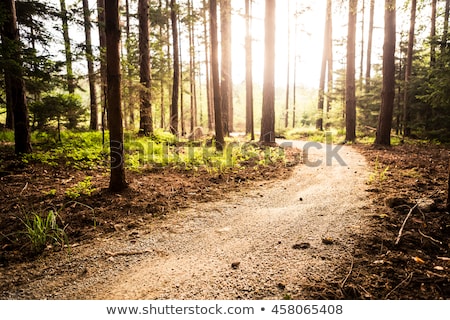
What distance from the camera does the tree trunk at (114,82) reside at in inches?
200

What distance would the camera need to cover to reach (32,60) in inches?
252

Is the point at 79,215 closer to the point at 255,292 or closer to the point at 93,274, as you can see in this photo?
the point at 93,274

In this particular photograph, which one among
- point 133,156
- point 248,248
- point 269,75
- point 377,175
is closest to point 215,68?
point 269,75

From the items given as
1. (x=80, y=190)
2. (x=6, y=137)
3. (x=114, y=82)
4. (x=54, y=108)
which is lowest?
(x=80, y=190)

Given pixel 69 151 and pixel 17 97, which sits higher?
pixel 17 97

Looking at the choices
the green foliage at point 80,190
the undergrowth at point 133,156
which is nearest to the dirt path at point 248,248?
the green foliage at point 80,190

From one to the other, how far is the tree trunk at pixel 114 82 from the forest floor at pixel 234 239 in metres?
0.89

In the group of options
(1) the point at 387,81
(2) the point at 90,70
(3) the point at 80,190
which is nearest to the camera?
(3) the point at 80,190

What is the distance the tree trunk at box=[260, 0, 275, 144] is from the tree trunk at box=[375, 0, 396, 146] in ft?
16.6

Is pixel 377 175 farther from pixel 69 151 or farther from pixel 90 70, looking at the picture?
pixel 90 70

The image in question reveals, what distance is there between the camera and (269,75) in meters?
13.0

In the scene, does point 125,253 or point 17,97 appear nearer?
point 125,253

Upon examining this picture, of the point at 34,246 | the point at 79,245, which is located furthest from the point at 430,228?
the point at 34,246

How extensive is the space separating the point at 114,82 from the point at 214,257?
4106mm
